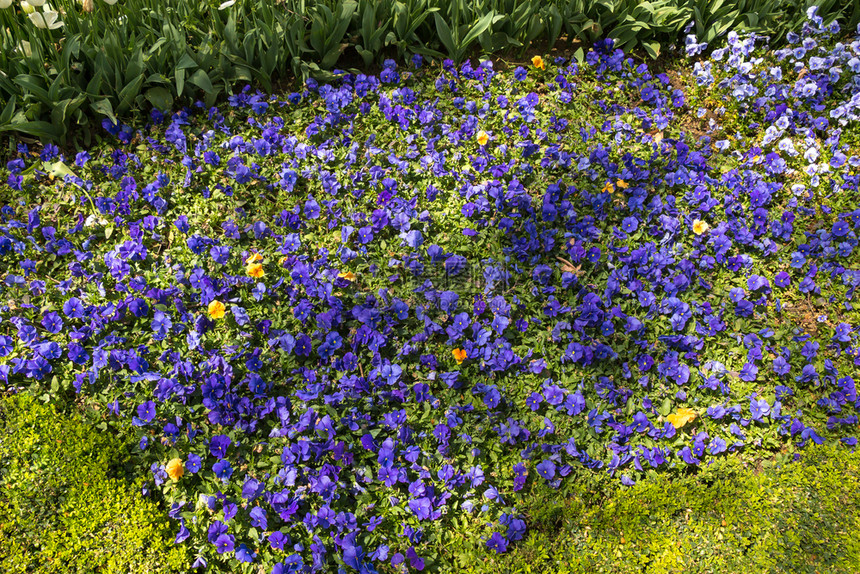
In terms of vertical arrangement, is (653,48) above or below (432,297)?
above

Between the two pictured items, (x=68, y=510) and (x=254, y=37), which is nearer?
(x=68, y=510)

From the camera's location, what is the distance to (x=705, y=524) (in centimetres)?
227

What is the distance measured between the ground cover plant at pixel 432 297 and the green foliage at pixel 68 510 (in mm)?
122

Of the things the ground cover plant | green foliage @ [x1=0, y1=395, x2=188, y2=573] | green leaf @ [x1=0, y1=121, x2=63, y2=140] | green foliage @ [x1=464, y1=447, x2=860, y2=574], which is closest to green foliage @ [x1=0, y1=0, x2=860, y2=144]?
green leaf @ [x1=0, y1=121, x2=63, y2=140]

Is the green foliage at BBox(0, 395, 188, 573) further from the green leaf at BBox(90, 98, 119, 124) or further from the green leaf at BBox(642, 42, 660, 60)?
the green leaf at BBox(642, 42, 660, 60)

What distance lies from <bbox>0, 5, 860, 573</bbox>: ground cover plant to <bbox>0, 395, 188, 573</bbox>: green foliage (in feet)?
0.40

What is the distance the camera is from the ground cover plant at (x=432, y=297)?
233 centimetres

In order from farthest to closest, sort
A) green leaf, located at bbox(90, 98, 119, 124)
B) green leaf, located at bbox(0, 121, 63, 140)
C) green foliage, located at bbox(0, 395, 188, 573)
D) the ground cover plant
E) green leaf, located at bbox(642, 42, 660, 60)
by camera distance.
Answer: green leaf, located at bbox(642, 42, 660, 60), green leaf, located at bbox(90, 98, 119, 124), green leaf, located at bbox(0, 121, 63, 140), the ground cover plant, green foliage, located at bbox(0, 395, 188, 573)

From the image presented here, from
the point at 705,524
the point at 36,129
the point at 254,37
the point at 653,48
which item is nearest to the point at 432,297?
the point at 705,524

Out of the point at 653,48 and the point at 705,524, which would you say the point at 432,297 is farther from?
the point at 653,48

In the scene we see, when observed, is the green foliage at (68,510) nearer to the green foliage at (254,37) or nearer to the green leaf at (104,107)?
the green leaf at (104,107)

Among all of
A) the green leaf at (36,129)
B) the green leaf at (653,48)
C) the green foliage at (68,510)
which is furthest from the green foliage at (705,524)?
the green leaf at (36,129)

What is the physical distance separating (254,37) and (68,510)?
8.62ft

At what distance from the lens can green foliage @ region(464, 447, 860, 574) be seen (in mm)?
2139
